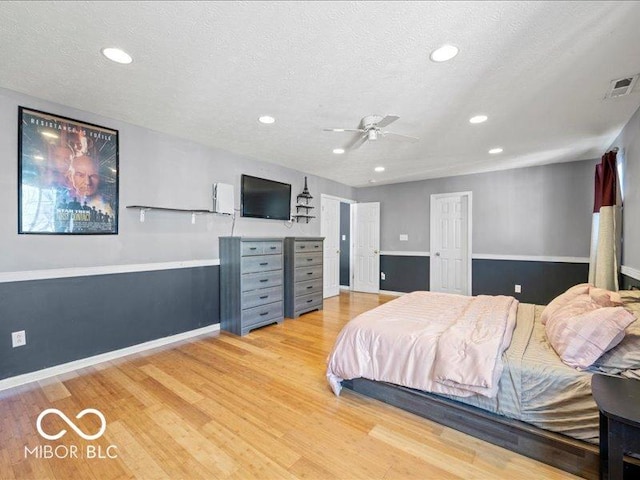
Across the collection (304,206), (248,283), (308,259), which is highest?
(304,206)

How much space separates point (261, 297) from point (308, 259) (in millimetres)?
1064

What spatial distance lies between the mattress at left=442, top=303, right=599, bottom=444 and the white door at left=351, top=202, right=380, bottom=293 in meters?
4.63

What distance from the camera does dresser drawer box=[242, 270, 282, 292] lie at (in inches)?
146

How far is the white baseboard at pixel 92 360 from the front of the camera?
7.91 ft

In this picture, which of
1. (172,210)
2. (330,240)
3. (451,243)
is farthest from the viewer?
(330,240)

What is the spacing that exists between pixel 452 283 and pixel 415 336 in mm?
4010

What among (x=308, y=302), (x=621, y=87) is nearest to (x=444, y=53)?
(x=621, y=87)

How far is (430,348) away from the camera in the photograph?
6.31 feet

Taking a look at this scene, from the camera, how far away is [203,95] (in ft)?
8.05

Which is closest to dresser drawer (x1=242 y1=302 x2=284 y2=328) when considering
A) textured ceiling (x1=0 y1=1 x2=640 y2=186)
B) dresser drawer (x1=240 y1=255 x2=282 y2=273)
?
dresser drawer (x1=240 y1=255 x2=282 y2=273)

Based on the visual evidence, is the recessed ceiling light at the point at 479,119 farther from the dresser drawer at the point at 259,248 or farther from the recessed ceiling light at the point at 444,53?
the dresser drawer at the point at 259,248

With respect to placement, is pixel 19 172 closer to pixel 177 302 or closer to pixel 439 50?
pixel 177 302

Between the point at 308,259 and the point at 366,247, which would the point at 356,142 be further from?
the point at 366,247

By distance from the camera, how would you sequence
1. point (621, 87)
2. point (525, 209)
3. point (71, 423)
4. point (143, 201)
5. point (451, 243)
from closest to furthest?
point (71, 423), point (621, 87), point (143, 201), point (525, 209), point (451, 243)
